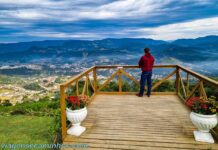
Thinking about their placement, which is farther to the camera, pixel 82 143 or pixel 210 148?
pixel 82 143

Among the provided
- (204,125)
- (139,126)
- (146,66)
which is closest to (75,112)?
(139,126)

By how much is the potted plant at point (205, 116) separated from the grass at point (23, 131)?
3333 mm

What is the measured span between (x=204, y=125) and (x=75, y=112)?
239 centimetres

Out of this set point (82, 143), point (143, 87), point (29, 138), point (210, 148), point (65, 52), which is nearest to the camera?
point (210, 148)

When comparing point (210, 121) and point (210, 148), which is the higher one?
point (210, 121)

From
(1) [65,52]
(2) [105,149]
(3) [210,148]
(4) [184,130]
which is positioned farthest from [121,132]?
(1) [65,52]

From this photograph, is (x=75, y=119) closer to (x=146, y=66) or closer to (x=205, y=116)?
(x=205, y=116)

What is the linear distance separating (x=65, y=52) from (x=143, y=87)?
61.8 meters

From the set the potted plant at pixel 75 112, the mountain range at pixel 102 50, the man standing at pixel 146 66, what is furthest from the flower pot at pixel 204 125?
the mountain range at pixel 102 50

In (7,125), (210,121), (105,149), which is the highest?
(210,121)

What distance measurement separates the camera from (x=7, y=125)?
26.1 feet

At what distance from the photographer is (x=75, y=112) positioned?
4293 mm

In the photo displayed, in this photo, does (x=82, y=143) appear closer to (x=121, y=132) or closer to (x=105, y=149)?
(x=105, y=149)

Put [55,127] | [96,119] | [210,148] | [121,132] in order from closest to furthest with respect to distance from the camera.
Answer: [210,148] < [121,132] < [55,127] < [96,119]
